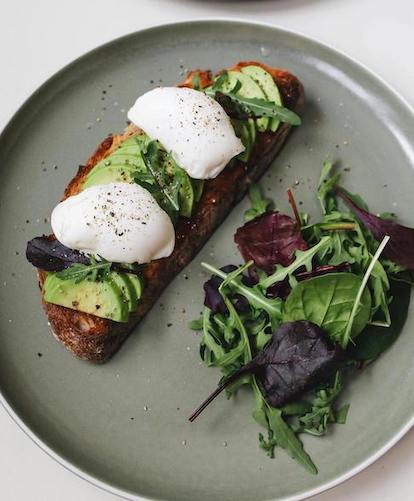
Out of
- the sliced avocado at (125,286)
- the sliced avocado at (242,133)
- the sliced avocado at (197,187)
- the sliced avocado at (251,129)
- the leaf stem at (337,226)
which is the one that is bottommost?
the sliced avocado at (125,286)

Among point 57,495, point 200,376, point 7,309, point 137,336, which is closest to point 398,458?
point 200,376

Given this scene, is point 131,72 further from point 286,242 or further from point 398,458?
point 398,458

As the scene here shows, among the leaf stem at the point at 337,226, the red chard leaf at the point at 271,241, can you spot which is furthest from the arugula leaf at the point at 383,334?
the red chard leaf at the point at 271,241

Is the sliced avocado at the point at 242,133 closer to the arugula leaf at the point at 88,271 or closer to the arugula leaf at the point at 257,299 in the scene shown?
the arugula leaf at the point at 257,299

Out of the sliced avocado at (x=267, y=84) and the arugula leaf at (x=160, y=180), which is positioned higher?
the sliced avocado at (x=267, y=84)

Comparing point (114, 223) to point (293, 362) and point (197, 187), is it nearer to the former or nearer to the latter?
point (197, 187)

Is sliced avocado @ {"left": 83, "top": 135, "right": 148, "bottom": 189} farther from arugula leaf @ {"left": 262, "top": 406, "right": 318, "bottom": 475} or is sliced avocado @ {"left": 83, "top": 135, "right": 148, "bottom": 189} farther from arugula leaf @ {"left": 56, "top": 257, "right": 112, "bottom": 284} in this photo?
arugula leaf @ {"left": 262, "top": 406, "right": 318, "bottom": 475}

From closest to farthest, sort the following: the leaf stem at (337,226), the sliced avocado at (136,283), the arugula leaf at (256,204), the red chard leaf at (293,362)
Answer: the red chard leaf at (293,362) → the sliced avocado at (136,283) → the leaf stem at (337,226) → the arugula leaf at (256,204)
